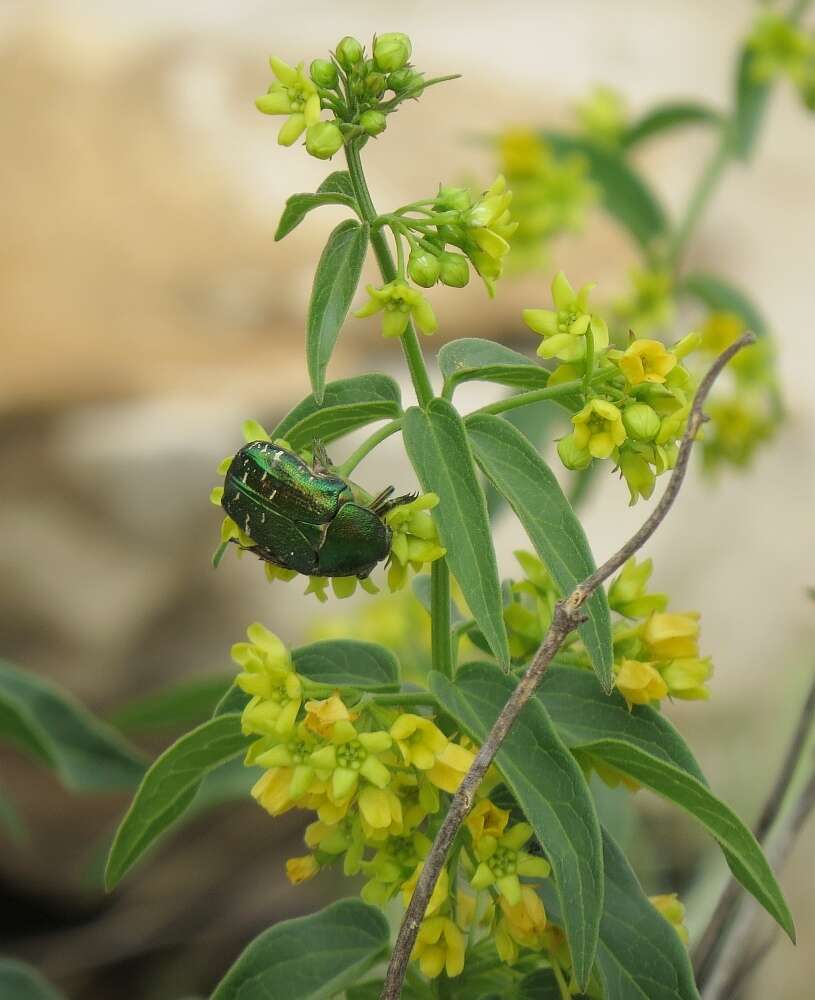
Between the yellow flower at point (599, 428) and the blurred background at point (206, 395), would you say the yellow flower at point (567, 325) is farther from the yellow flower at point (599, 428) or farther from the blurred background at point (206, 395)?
the blurred background at point (206, 395)

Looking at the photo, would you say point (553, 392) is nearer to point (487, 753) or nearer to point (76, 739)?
point (487, 753)

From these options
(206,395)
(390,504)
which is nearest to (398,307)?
(390,504)

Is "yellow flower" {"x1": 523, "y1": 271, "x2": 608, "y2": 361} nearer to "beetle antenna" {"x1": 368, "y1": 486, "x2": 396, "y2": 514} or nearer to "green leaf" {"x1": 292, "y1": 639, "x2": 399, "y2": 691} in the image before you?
"beetle antenna" {"x1": 368, "y1": 486, "x2": 396, "y2": 514}

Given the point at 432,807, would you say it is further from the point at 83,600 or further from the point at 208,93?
the point at 208,93

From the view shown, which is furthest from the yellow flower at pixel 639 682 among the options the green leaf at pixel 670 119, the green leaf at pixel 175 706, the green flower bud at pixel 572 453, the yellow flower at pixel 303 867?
the green leaf at pixel 670 119

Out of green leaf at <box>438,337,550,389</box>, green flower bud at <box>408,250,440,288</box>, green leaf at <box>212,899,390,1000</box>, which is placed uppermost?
green flower bud at <box>408,250,440,288</box>

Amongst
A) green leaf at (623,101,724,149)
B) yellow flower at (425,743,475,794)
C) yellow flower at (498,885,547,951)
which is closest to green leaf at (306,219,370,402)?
yellow flower at (425,743,475,794)
